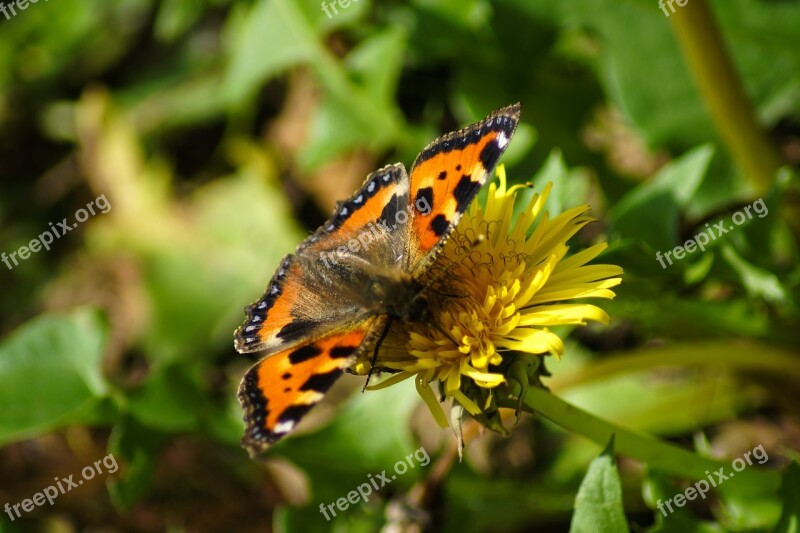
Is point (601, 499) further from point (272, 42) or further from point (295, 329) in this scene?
point (272, 42)

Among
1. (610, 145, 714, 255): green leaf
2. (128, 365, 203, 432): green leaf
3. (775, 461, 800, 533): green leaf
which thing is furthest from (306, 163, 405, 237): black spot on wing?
(775, 461, 800, 533): green leaf

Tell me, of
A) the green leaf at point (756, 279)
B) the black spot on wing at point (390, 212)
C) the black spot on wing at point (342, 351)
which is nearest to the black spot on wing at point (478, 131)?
the black spot on wing at point (390, 212)

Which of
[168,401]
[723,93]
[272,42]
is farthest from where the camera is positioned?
[272,42]

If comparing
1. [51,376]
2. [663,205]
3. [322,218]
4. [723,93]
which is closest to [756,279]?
[663,205]

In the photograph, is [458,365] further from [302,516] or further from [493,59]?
[493,59]

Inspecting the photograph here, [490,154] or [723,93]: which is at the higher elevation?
[490,154]

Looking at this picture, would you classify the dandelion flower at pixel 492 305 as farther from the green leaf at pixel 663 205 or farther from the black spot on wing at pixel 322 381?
the green leaf at pixel 663 205
